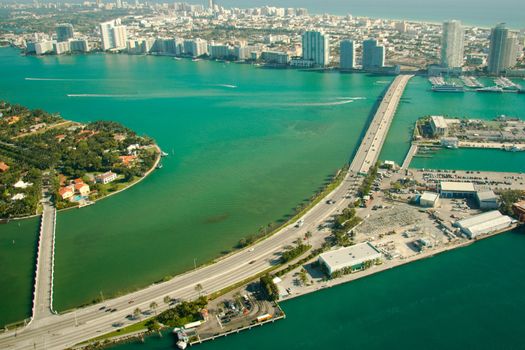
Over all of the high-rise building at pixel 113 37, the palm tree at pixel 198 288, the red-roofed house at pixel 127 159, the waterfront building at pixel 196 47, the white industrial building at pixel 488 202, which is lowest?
the palm tree at pixel 198 288

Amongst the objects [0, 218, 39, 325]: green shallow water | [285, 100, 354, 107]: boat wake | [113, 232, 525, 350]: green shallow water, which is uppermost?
[285, 100, 354, 107]: boat wake

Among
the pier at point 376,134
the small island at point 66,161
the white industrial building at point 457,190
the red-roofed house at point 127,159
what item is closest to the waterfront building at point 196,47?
the pier at point 376,134

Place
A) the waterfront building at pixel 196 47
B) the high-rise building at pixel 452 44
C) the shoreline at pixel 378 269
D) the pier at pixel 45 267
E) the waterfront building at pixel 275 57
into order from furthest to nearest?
the waterfront building at pixel 196 47 < the waterfront building at pixel 275 57 < the high-rise building at pixel 452 44 < the shoreline at pixel 378 269 < the pier at pixel 45 267

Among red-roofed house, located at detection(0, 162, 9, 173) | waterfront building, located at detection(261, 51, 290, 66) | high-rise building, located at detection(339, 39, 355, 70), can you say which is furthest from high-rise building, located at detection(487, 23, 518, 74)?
red-roofed house, located at detection(0, 162, 9, 173)

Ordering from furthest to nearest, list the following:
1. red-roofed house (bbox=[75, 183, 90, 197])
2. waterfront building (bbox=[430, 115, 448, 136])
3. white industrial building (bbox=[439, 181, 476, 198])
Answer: waterfront building (bbox=[430, 115, 448, 136])
red-roofed house (bbox=[75, 183, 90, 197])
white industrial building (bbox=[439, 181, 476, 198])

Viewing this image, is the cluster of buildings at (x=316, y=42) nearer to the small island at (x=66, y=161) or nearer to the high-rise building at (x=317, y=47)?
the high-rise building at (x=317, y=47)

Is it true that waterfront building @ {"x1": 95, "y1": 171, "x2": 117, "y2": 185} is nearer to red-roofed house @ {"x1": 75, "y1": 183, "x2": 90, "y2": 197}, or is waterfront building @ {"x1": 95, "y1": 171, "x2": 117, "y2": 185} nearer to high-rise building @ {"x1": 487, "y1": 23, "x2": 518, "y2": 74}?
red-roofed house @ {"x1": 75, "y1": 183, "x2": 90, "y2": 197}

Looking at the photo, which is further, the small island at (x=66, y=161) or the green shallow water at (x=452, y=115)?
the green shallow water at (x=452, y=115)
